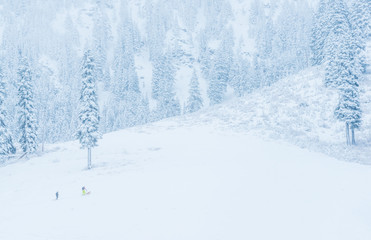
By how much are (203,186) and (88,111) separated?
19.5 meters

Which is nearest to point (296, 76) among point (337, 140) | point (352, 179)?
point (337, 140)

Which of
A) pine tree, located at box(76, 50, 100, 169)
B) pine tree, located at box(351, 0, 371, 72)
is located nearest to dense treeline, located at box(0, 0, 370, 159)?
pine tree, located at box(351, 0, 371, 72)

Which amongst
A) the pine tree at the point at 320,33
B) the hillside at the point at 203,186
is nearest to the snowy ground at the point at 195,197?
the hillside at the point at 203,186

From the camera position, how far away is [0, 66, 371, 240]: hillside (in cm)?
1493

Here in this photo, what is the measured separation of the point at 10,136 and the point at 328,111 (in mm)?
50908

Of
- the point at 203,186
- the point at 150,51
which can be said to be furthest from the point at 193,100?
the point at 150,51

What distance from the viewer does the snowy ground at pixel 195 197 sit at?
14672 millimetres

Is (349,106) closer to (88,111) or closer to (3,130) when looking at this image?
(88,111)

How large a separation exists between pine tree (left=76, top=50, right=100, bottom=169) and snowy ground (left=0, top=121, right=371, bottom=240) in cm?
352

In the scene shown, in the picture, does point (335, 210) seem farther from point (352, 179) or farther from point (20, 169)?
point (20, 169)

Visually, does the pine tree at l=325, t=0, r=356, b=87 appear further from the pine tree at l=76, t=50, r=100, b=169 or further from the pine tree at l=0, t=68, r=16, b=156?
the pine tree at l=0, t=68, r=16, b=156

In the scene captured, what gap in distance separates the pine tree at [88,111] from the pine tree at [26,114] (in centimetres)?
1333

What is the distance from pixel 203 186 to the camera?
2089 centimetres

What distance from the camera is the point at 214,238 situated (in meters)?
13.6
